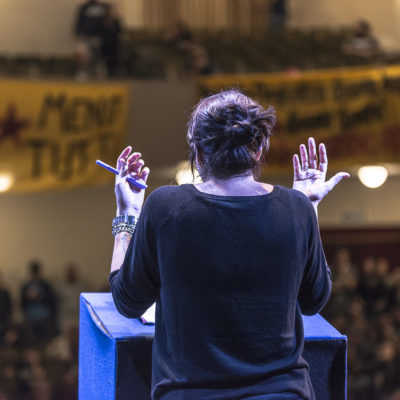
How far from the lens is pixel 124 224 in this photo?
1708 mm

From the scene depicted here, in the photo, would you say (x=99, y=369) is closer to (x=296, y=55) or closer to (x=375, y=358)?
(x=375, y=358)

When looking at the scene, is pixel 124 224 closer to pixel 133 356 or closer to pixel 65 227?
pixel 133 356

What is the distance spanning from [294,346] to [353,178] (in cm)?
904

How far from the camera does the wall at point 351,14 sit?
488 inches

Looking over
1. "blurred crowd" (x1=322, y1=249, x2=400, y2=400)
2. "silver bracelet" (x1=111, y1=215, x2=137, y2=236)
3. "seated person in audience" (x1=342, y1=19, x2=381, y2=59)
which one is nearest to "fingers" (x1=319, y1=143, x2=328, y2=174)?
"silver bracelet" (x1=111, y1=215, x2=137, y2=236)

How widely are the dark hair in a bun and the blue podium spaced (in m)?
0.40

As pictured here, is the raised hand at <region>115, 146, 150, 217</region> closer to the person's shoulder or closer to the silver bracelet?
the silver bracelet

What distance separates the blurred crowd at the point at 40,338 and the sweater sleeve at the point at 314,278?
4.23 metres

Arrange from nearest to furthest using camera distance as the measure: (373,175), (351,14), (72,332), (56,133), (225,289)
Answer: (225,289), (72,332), (56,133), (373,175), (351,14)

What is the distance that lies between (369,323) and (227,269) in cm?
687

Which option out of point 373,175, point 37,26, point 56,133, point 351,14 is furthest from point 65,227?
point 351,14

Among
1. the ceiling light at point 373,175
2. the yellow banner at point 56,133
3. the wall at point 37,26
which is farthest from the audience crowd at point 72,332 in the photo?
the wall at point 37,26

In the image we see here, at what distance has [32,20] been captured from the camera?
410 inches

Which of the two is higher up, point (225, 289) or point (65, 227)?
point (225, 289)
